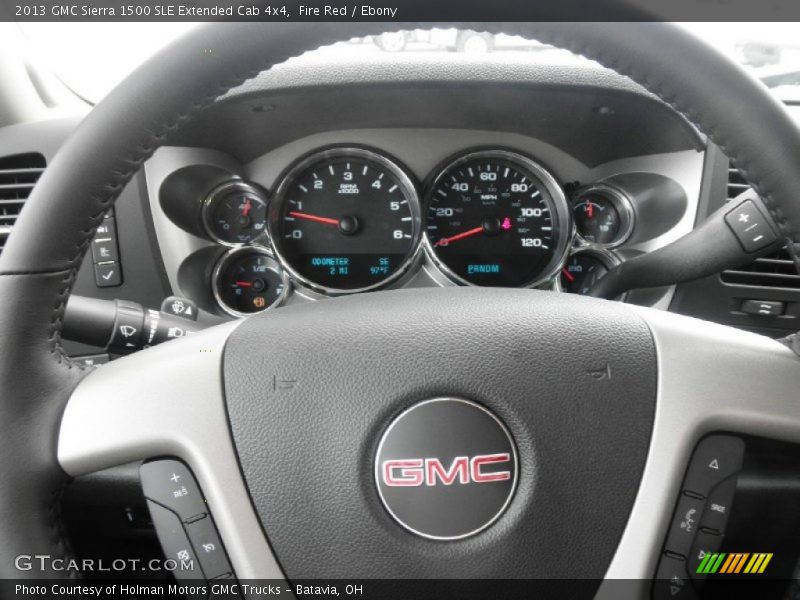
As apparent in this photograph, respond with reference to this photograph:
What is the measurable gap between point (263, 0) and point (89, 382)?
478mm

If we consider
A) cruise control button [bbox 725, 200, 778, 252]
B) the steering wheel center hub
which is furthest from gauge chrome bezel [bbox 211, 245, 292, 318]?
the steering wheel center hub

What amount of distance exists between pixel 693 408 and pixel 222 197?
198 cm

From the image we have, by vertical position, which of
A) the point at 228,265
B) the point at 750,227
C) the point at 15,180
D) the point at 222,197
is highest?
the point at 750,227

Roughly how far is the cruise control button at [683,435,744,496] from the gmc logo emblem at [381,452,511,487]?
0.21 m

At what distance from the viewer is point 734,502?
3.01 feet

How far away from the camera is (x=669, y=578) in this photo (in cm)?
83

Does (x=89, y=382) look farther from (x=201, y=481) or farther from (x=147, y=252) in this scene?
(x=147, y=252)

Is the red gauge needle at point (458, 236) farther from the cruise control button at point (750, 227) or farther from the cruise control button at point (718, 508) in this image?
the cruise control button at point (718, 508)

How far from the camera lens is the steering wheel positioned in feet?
2.58

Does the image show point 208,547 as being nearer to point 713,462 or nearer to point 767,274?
point 713,462

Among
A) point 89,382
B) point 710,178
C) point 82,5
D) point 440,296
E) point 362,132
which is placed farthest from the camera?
point 362,132

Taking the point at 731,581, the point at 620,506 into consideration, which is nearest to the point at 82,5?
the point at 620,506

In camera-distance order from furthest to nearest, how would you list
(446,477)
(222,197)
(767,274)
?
(222,197)
(767,274)
(446,477)
